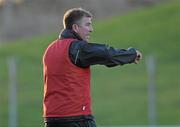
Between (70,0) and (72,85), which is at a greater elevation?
(70,0)

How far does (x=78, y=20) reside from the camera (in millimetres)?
8672

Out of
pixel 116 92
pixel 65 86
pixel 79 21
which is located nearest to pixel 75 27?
pixel 79 21

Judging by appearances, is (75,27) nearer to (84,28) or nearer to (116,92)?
(84,28)

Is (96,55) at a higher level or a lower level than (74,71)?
higher

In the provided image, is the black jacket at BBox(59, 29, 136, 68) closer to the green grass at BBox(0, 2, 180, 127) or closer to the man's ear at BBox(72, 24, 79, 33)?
the man's ear at BBox(72, 24, 79, 33)

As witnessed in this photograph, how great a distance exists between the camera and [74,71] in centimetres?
853

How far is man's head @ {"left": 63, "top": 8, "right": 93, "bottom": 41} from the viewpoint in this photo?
8.66 metres

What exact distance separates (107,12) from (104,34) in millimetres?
4683

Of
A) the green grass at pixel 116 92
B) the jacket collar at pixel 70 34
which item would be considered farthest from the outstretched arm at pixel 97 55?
the green grass at pixel 116 92

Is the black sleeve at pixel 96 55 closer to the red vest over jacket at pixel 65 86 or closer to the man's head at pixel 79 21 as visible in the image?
the red vest over jacket at pixel 65 86

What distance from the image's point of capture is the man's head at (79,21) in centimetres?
866

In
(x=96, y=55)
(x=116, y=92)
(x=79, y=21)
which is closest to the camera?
(x=96, y=55)

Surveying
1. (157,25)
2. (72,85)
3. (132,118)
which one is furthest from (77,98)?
(157,25)

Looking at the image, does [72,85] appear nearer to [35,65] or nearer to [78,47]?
[78,47]
